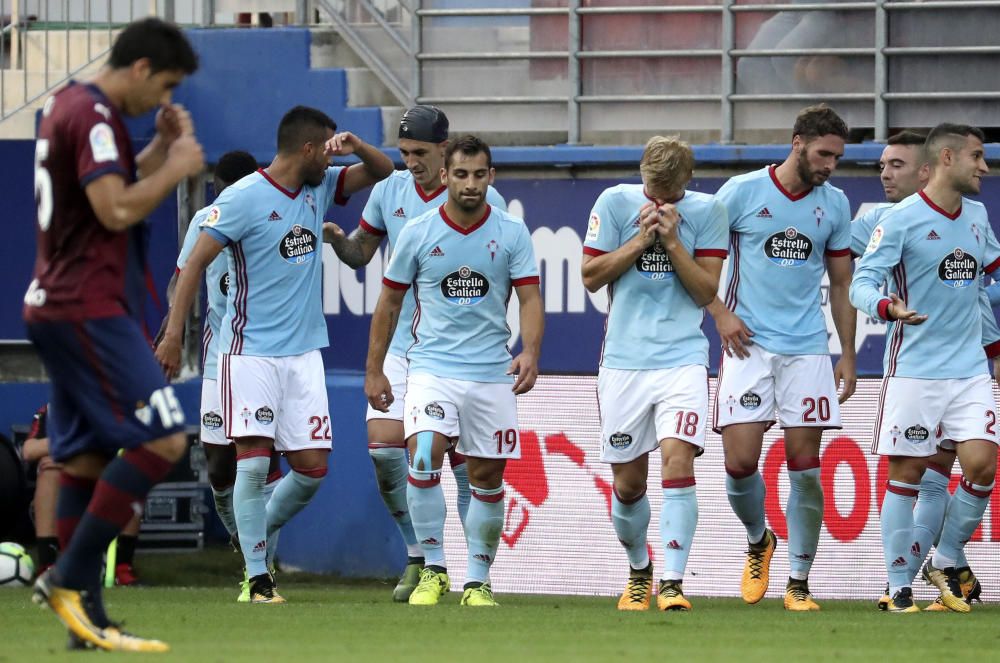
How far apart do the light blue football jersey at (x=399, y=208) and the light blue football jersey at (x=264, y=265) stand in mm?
723

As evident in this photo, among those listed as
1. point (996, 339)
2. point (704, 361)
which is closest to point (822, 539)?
point (996, 339)

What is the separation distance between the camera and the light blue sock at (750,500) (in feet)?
29.6

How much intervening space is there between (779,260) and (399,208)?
6.91ft

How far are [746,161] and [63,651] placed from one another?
6.55 meters

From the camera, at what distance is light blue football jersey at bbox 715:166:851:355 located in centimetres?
896

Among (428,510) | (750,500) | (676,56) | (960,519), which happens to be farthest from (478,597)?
(676,56)

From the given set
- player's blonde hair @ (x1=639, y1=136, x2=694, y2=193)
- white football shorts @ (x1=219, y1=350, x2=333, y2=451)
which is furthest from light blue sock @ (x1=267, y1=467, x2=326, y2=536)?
player's blonde hair @ (x1=639, y1=136, x2=694, y2=193)

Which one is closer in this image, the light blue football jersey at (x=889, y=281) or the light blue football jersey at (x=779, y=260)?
the light blue football jersey at (x=779, y=260)

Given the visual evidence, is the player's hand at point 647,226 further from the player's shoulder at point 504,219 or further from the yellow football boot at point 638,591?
the yellow football boot at point 638,591

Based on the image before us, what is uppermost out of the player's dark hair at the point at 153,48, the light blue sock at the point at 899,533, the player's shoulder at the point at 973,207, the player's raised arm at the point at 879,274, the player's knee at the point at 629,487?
the player's dark hair at the point at 153,48

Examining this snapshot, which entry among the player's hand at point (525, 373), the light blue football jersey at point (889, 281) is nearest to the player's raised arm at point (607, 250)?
the player's hand at point (525, 373)

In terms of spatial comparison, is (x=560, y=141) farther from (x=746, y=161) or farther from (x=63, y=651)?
(x=63, y=651)

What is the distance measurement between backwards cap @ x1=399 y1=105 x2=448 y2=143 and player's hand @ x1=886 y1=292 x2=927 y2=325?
256cm

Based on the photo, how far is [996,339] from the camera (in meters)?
9.59
